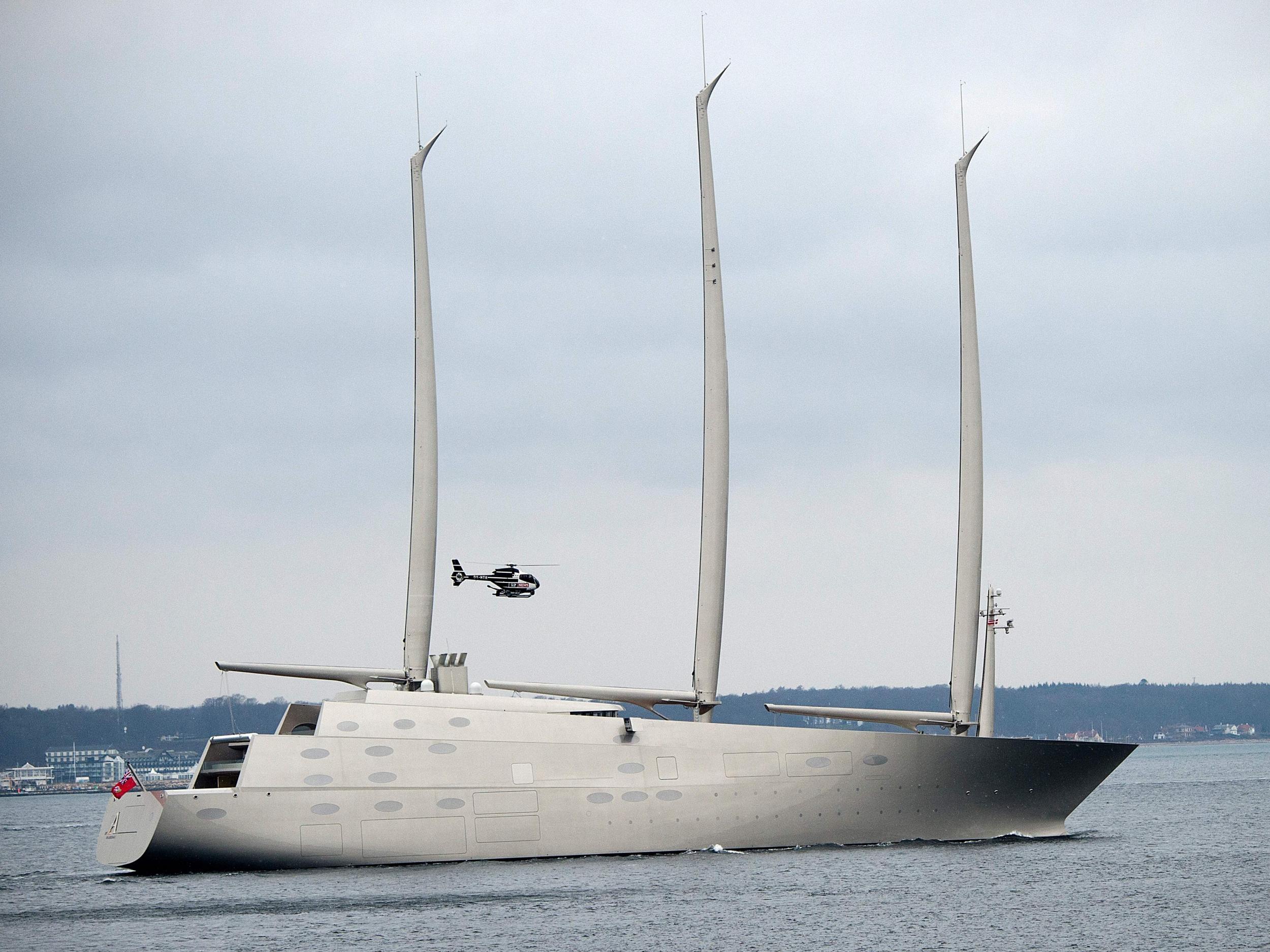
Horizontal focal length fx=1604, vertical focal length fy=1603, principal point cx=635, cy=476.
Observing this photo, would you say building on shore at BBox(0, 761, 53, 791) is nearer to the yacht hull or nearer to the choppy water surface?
the choppy water surface

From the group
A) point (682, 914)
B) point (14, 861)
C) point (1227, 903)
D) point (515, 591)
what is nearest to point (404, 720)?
point (515, 591)

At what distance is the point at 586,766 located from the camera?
117 ft

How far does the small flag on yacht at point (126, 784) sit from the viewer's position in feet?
118

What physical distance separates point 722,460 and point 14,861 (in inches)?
1134

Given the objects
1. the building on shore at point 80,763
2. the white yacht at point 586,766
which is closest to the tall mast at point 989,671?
the white yacht at point 586,766

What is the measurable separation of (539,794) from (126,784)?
955cm

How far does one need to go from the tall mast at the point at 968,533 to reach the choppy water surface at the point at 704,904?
379 centimetres

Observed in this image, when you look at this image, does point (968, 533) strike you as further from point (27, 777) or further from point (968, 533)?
point (27, 777)

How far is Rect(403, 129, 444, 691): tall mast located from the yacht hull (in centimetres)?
251

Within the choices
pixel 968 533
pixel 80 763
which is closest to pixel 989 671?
pixel 968 533

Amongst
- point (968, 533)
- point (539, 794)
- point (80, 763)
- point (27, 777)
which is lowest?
point (27, 777)

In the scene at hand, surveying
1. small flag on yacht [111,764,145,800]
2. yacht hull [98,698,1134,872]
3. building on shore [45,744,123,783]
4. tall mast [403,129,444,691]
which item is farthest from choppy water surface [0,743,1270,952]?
building on shore [45,744,123,783]

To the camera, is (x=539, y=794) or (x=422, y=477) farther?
(x=422, y=477)

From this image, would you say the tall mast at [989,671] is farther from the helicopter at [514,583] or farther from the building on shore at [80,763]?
the building on shore at [80,763]
